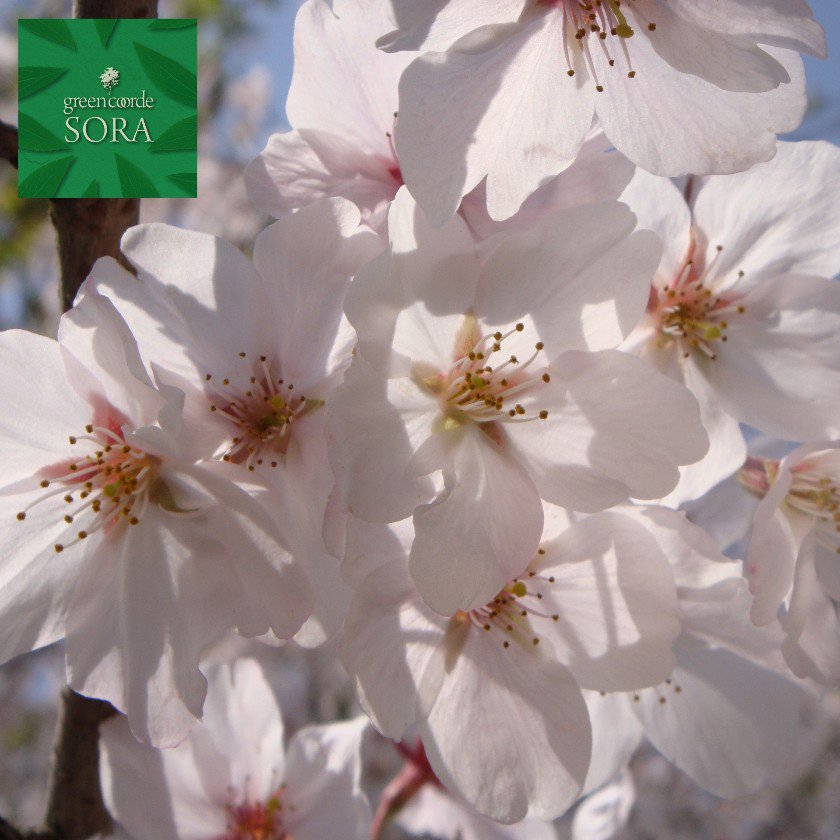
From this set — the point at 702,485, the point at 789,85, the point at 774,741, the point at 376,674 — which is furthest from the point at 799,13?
the point at 774,741

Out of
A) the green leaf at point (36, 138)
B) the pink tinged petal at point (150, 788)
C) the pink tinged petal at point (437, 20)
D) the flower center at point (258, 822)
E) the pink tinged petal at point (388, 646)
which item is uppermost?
the pink tinged petal at point (437, 20)

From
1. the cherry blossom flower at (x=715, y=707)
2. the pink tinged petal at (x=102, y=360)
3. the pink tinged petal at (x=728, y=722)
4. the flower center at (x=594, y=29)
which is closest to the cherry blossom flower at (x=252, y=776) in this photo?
the cherry blossom flower at (x=715, y=707)

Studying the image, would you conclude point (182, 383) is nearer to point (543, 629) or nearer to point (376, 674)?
point (376, 674)

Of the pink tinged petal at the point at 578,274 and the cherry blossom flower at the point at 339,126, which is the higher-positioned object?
the cherry blossom flower at the point at 339,126

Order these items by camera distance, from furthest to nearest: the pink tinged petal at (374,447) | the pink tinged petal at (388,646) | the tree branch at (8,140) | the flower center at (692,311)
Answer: the flower center at (692,311) → the tree branch at (8,140) → the pink tinged petal at (388,646) → the pink tinged petal at (374,447)

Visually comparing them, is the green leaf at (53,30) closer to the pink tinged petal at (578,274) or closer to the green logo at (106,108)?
the green logo at (106,108)

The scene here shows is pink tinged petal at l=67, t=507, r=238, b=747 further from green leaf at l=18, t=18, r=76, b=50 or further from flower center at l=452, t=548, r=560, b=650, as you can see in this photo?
green leaf at l=18, t=18, r=76, b=50

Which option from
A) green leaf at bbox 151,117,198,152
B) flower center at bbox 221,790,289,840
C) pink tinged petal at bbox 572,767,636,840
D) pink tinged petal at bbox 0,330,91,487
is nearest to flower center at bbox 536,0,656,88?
green leaf at bbox 151,117,198,152
